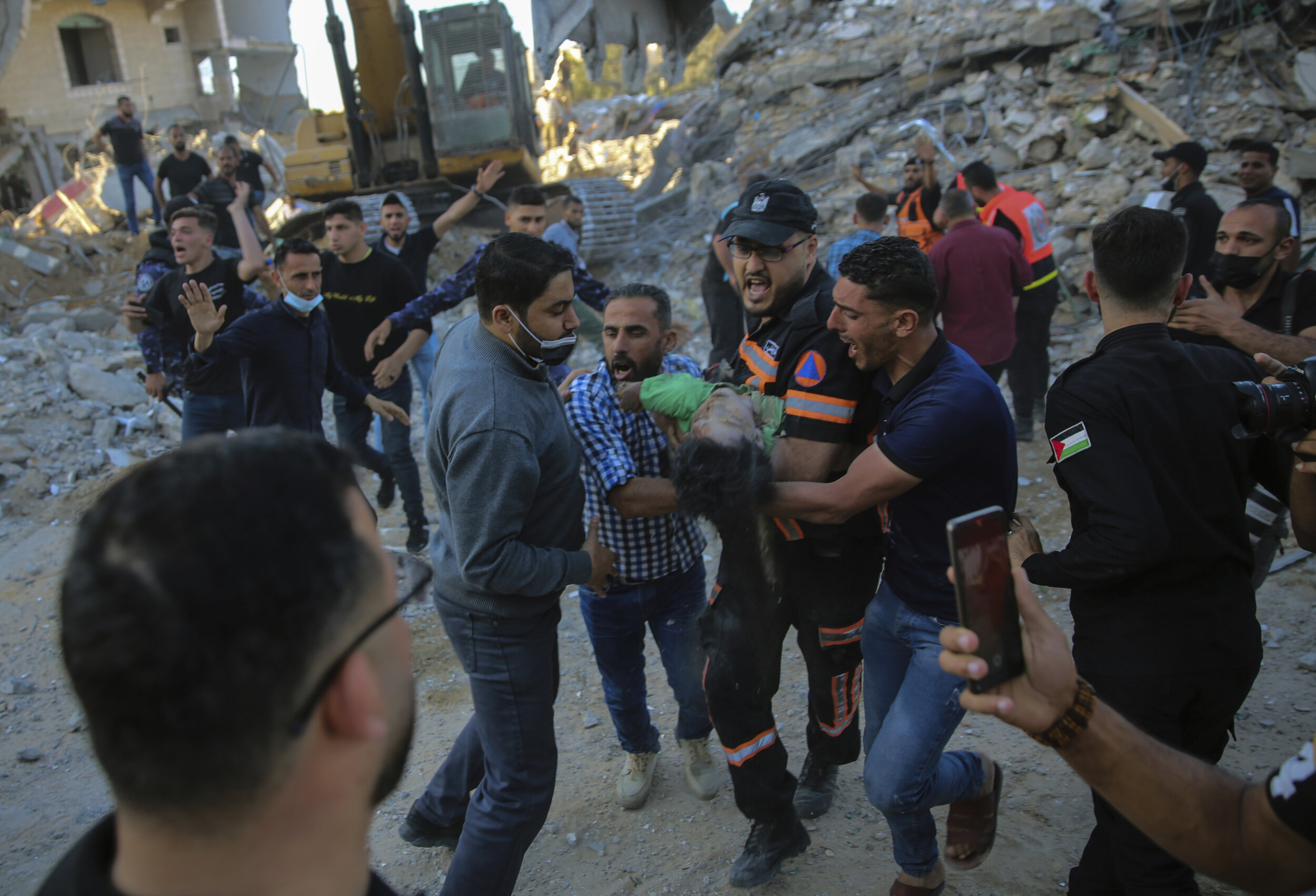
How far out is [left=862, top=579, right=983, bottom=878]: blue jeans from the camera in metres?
2.35

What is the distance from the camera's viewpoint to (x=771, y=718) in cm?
278

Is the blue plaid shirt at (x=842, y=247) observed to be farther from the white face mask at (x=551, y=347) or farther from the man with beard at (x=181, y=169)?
the man with beard at (x=181, y=169)

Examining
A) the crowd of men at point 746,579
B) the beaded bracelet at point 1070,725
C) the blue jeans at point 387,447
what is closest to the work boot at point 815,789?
the crowd of men at point 746,579

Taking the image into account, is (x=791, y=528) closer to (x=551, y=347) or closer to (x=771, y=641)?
(x=771, y=641)

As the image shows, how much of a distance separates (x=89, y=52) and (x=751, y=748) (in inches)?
1121

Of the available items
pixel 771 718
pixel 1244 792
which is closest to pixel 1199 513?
pixel 1244 792

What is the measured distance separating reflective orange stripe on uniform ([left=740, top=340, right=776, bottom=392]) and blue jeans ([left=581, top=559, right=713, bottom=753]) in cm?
85

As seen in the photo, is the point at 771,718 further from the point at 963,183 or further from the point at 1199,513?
the point at 963,183

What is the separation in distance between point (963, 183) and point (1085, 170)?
3069mm

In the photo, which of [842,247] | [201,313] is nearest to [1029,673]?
[842,247]

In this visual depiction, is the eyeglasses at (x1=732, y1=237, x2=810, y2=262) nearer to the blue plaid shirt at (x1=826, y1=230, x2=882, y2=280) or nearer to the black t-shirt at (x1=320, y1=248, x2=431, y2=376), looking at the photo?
the blue plaid shirt at (x1=826, y1=230, x2=882, y2=280)

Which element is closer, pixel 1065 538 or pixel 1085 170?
pixel 1065 538

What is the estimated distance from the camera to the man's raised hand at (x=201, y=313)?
3.93m

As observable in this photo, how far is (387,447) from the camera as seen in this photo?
552 cm
